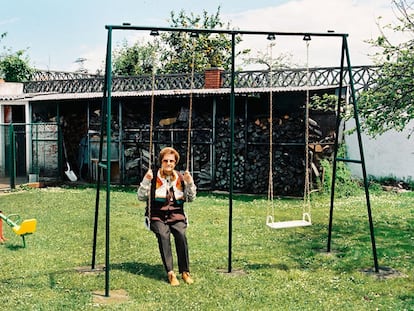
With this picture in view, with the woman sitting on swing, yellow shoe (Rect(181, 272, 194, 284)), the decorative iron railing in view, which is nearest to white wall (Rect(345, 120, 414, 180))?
the decorative iron railing

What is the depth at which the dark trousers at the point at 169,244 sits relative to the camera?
20.3ft

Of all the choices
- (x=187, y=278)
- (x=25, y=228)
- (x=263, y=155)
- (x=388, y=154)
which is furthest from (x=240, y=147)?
(x=187, y=278)

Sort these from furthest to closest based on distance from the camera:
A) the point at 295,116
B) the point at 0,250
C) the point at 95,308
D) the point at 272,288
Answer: the point at 295,116 → the point at 0,250 → the point at 272,288 → the point at 95,308

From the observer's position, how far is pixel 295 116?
13.8 m

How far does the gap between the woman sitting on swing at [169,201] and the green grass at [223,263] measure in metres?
0.44

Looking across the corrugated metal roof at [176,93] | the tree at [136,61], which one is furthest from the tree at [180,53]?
the corrugated metal roof at [176,93]

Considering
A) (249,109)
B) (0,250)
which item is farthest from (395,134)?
(0,250)

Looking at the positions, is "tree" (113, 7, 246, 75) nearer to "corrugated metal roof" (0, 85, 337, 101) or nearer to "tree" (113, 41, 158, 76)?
"tree" (113, 41, 158, 76)

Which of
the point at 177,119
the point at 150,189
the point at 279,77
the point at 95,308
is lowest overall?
the point at 95,308

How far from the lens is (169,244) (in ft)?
20.6

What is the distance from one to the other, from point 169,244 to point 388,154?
1051cm

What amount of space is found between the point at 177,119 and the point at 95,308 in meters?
10.3

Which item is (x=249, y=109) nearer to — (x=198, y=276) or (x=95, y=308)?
(x=198, y=276)

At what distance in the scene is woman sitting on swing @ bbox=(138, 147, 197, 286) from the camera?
20.5ft
